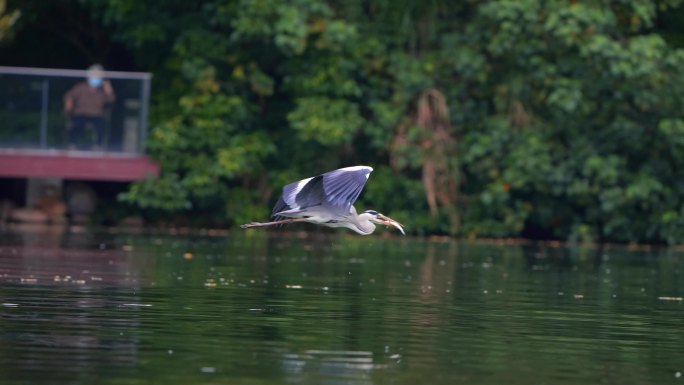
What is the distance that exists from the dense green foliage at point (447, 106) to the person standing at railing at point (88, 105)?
1420mm

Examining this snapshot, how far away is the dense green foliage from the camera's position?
33.3 m

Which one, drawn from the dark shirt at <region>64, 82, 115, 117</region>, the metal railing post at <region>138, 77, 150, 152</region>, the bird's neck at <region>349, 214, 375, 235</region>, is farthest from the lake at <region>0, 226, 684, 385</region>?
the metal railing post at <region>138, 77, 150, 152</region>

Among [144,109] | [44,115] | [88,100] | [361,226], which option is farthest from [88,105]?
[361,226]

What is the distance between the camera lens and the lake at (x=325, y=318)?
10.9 meters

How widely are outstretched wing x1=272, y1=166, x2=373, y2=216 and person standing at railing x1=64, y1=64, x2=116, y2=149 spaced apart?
49.8ft

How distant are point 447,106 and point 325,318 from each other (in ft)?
68.4

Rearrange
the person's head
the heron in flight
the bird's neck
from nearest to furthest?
the heron in flight, the bird's neck, the person's head

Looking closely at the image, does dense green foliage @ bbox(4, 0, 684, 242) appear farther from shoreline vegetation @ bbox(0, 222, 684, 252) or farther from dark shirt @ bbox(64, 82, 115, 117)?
dark shirt @ bbox(64, 82, 115, 117)

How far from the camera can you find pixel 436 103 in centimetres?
3506

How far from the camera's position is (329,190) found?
16.8 meters

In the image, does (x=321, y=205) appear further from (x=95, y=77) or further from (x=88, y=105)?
(x=95, y=77)

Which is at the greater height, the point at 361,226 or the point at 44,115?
the point at 44,115

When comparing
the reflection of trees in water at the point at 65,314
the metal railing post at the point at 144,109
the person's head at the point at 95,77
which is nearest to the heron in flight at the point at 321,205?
the reflection of trees in water at the point at 65,314

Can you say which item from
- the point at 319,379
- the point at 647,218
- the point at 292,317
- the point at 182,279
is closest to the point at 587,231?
the point at 647,218
